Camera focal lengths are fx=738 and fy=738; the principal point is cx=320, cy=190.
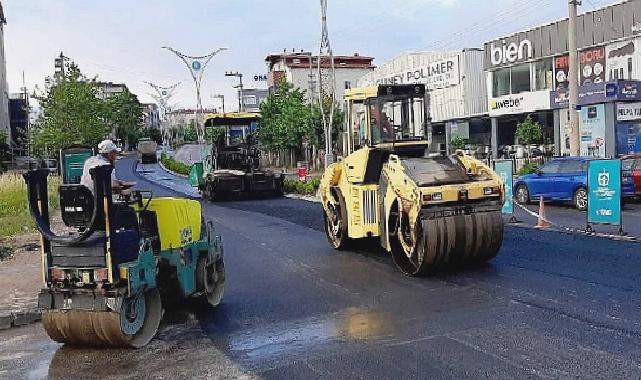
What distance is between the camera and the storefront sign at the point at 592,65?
34.0 m

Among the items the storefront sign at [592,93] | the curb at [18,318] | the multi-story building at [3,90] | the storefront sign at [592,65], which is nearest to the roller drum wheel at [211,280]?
the curb at [18,318]

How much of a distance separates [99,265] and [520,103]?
35109 mm

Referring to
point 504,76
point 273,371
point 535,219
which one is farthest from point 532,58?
point 273,371

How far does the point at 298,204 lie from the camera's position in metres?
24.7

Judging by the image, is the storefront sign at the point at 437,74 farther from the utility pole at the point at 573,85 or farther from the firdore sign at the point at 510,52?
the utility pole at the point at 573,85

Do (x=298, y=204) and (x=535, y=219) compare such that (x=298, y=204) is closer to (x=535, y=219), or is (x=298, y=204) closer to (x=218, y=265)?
(x=535, y=219)

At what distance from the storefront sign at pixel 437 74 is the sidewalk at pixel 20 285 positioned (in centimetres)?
3185

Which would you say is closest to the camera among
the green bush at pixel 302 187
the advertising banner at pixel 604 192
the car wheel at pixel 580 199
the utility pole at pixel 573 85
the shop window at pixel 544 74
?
the advertising banner at pixel 604 192

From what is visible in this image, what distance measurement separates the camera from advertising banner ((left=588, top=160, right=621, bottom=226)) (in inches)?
537

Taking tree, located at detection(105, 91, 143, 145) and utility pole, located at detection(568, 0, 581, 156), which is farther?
tree, located at detection(105, 91, 143, 145)

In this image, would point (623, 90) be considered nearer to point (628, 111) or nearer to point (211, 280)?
point (628, 111)

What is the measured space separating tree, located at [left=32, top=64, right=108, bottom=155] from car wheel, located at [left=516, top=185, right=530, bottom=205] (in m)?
20.0

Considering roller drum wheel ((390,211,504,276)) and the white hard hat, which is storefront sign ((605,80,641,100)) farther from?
the white hard hat

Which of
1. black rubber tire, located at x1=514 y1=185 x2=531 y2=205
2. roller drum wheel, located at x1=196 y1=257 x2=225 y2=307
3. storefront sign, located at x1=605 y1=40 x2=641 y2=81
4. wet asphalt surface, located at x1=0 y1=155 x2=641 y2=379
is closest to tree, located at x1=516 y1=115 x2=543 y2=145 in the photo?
storefront sign, located at x1=605 y1=40 x2=641 y2=81
